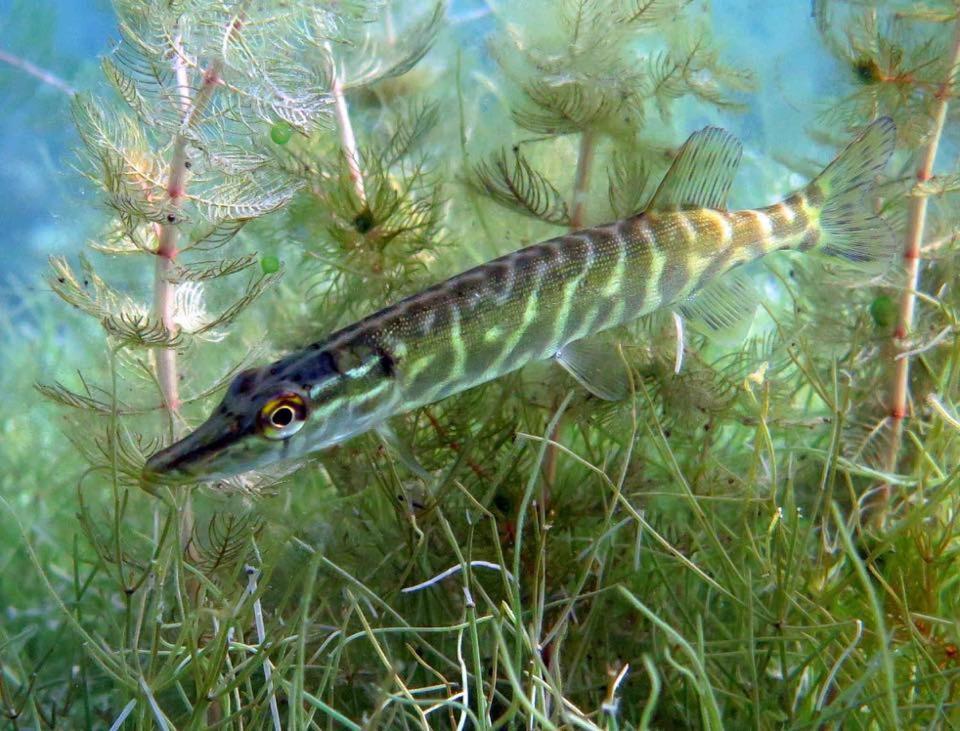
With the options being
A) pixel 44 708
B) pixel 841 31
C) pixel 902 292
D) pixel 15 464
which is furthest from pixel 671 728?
pixel 15 464

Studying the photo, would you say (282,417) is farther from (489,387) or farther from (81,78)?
(81,78)

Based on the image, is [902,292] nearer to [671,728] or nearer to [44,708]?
[671,728]

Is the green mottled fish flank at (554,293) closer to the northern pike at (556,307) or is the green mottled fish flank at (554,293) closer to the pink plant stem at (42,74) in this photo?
the northern pike at (556,307)

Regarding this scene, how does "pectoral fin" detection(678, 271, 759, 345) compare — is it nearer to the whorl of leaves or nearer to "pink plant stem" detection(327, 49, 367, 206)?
the whorl of leaves

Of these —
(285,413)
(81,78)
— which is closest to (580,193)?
(285,413)

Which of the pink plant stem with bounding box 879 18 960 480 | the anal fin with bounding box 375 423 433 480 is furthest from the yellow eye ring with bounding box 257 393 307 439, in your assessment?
the pink plant stem with bounding box 879 18 960 480

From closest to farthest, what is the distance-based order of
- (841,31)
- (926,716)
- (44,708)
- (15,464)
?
(926,716) < (44,708) < (841,31) < (15,464)
